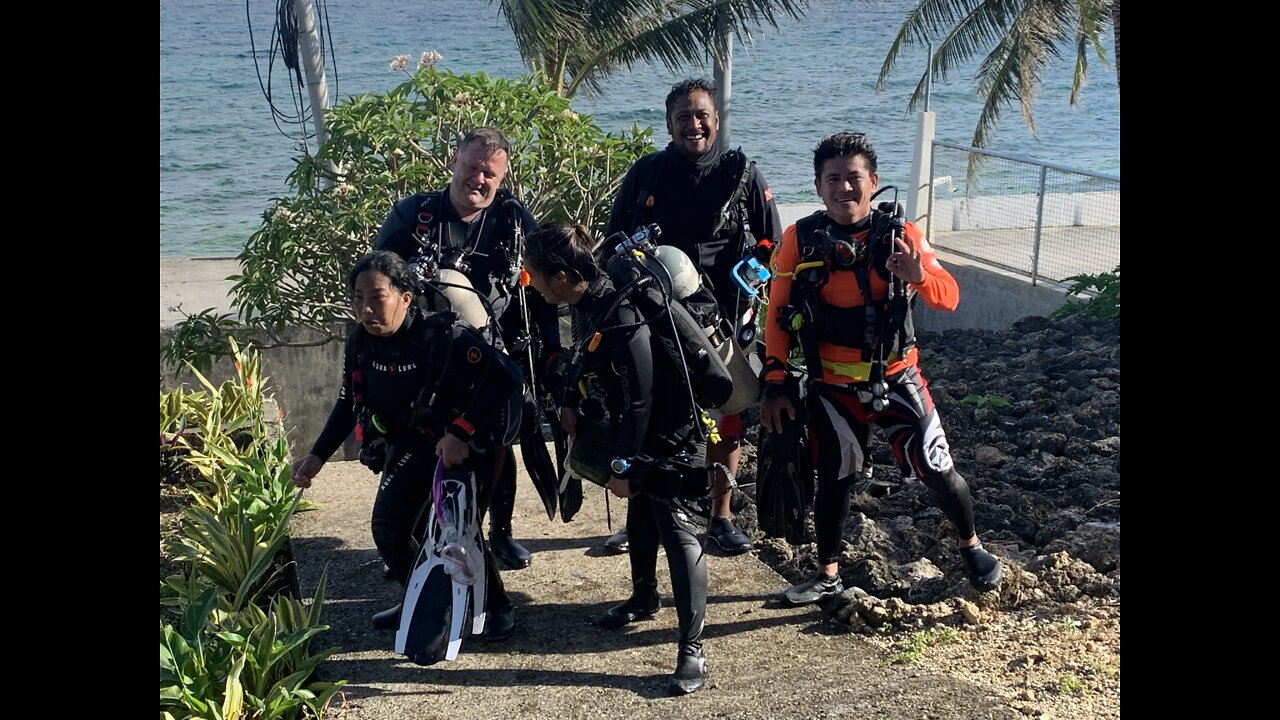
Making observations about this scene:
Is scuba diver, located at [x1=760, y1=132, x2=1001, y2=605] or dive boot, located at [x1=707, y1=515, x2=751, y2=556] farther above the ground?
scuba diver, located at [x1=760, y1=132, x2=1001, y2=605]

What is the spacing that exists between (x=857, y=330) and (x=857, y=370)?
0.52ft

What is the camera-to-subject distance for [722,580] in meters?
5.82

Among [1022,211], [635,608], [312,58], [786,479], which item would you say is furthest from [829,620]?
[1022,211]

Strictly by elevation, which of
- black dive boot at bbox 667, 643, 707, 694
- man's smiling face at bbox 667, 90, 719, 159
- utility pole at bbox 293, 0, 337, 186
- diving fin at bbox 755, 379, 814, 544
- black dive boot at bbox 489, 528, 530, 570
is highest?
utility pole at bbox 293, 0, 337, 186

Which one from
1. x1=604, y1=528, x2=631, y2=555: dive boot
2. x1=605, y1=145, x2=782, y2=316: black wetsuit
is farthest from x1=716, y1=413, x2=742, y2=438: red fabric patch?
x1=604, y1=528, x2=631, y2=555: dive boot

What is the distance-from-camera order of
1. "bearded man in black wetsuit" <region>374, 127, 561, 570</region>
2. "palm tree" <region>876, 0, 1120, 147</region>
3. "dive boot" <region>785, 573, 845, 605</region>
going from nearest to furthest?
1. "dive boot" <region>785, 573, 845, 605</region>
2. "bearded man in black wetsuit" <region>374, 127, 561, 570</region>
3. "palm tree" <region>876, 0, 1120, 147</region>

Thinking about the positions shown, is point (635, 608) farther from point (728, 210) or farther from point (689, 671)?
point (728, 210)

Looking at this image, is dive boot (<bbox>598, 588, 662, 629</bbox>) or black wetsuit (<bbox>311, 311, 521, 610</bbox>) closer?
black wetsuit (<bbox>311, 311, 521, 610</bbox>)

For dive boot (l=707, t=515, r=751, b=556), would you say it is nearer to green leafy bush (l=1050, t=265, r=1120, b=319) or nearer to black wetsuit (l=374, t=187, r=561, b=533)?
black wetsuit (l=374, t=187, r=561, b=533)

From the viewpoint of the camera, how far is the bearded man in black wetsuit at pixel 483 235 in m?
5.55

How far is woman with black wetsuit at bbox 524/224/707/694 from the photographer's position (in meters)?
4.60

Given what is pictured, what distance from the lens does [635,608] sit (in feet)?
17.6

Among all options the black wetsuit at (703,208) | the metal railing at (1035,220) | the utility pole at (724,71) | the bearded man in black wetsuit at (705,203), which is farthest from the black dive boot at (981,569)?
the utility pole at (724,71)

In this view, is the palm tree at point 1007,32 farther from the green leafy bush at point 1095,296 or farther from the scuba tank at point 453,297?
the scuba tank at point 453,297
